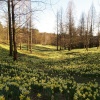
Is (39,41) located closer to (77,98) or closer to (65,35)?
(65,35)

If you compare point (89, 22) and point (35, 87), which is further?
point (89, 22)

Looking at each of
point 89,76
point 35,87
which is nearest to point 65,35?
point 89,76

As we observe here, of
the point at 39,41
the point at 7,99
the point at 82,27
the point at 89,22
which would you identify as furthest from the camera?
the point at 39,41

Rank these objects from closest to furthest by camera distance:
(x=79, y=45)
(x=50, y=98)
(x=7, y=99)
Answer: (x=7, y=99) < (x=50, y=98) < (x=79, y=45)

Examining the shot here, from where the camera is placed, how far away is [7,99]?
5.09 metres

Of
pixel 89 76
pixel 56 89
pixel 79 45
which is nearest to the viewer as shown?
pixel 56 89

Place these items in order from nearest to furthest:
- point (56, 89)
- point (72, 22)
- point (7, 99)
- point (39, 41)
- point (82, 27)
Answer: point (7, 99)
point (56, 89)
point (72, 22)
point (82, 27)
point (39, 41)

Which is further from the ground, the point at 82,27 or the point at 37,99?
the point at 82,27

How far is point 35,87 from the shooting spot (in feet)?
21.5

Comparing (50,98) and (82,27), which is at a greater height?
(82,27)

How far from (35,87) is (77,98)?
5.06 feet

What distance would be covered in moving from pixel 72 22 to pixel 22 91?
58.2 metres

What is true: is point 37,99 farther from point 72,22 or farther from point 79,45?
point 79,45

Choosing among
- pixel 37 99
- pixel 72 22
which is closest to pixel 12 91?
pixel 37 99
